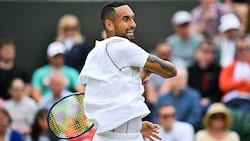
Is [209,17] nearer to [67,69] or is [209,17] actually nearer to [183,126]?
[67,69]

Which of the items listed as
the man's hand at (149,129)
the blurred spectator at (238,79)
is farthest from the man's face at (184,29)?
the man's hand at (149,129)

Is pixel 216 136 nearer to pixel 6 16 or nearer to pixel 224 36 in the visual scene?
pixel 224 36

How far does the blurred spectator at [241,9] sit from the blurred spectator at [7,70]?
139 inches

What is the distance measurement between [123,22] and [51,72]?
5949 millimetres

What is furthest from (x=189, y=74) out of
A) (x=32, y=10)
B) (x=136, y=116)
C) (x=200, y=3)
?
(x=136, y=116)

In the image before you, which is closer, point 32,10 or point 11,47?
point 11,47

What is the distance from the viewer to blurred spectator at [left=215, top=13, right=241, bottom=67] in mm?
12727

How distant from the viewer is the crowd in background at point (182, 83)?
37.6 ft

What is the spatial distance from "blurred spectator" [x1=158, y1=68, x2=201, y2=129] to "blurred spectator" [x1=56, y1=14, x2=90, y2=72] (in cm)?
192

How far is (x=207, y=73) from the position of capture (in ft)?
40.7

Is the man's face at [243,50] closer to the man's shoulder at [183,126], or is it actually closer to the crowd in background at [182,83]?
the crowd in background at [182,83]

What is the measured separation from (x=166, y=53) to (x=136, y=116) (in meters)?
5.72

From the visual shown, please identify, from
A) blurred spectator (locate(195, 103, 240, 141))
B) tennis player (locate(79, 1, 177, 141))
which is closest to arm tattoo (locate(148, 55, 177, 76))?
tennis player (locate(79, 1, 177, 141))

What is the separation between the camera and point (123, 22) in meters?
7.10
